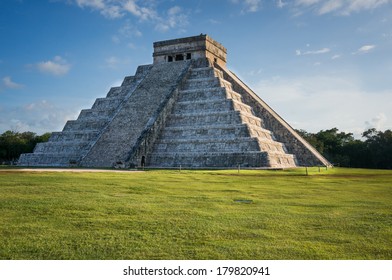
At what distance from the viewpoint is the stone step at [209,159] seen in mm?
24166

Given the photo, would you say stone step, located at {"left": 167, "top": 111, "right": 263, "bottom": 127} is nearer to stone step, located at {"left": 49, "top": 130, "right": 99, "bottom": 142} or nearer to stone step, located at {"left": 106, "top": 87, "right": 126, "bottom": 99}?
stone step, located at {"left": 49, "top": 130, "right": 99, "bottom": 142}

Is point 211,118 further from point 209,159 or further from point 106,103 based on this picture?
point 106,103

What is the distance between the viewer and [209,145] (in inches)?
1032

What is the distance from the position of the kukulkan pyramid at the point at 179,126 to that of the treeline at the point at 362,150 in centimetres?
1894

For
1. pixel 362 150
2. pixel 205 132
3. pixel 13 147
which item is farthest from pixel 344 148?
pixel 13 147

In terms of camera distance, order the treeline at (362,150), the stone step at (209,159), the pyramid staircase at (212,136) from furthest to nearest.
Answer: the treeline at (362,150), the pyramid staircase at (212,136), the stone step at (209,159)

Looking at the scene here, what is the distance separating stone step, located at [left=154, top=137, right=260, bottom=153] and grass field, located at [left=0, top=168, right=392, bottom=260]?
45.1 ft

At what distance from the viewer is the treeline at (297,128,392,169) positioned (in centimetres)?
4759

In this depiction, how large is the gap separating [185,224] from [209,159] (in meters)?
18.4

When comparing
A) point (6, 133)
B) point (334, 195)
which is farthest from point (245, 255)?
point (6, 133)

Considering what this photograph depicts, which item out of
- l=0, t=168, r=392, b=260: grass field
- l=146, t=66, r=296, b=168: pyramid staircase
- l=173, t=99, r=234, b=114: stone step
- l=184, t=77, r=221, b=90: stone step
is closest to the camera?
l=0, t=168, r=392, b=260: grass field

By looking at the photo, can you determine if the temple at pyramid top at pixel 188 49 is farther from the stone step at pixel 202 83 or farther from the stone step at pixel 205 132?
the stone step at pixel 205 132

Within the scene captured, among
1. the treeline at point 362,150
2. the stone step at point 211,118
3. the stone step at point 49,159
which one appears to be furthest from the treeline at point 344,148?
the stone step at point 211,118

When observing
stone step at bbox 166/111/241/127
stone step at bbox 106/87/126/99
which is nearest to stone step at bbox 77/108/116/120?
stone step at bbox 106/87/126/99
